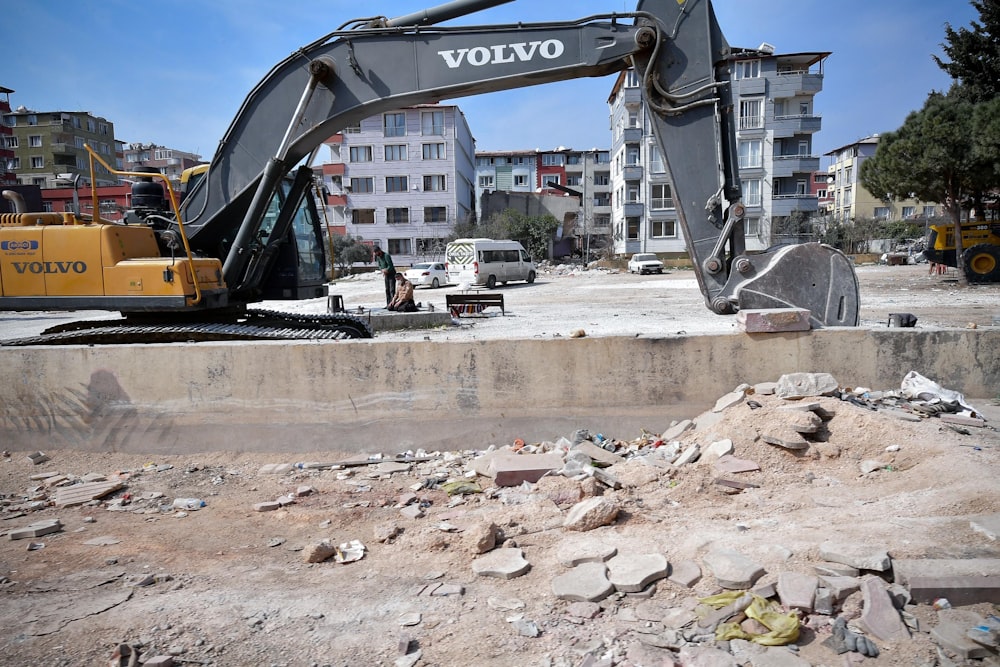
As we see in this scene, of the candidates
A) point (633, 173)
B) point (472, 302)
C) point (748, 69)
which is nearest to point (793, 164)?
point (748, 69)

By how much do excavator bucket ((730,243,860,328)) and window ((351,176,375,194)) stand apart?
50039 mm

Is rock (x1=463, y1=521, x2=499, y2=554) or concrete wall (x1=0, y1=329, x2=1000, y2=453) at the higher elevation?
concrete wall (x1=0, y1=329, x2=1000, y2=453)

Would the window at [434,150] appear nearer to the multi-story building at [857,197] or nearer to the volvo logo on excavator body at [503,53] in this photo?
the multi-story building at [857,197]

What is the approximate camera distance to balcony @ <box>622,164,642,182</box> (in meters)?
49.7

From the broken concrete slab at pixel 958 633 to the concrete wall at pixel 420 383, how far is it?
2809 millimetres

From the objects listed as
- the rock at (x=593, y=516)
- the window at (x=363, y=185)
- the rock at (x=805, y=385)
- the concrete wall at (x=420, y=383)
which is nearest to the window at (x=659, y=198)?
the window at (x=363, y=185)

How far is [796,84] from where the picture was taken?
4575cm

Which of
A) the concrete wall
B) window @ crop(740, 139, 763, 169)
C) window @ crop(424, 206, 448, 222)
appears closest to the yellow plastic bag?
the concrete wall

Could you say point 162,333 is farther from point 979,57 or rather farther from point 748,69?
point 748,69

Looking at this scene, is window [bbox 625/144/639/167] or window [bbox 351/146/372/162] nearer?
window [bbox 625/144/639/167]

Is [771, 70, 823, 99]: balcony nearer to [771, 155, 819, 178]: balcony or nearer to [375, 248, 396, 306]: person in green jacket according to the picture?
[771, 155, 819, 178]: balcony

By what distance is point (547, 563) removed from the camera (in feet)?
10.4

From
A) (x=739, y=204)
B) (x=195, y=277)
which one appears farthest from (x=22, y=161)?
(x=739, y=204)

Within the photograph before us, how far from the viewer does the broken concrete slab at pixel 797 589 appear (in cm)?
258
